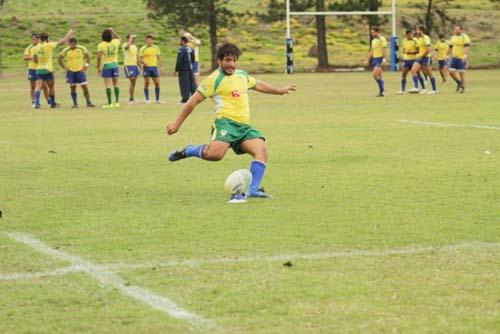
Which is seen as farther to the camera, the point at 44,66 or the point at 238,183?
the point at 44,66

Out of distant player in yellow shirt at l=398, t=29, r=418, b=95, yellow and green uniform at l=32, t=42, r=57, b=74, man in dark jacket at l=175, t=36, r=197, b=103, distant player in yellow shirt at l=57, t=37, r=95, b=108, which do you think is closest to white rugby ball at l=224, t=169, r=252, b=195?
distant player in yellow shirt at l=57, t=37, r=95, b=108

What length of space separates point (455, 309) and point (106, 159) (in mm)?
10561

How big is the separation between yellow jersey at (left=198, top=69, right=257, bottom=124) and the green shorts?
0.16ft

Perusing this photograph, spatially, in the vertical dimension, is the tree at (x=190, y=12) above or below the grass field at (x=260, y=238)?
below

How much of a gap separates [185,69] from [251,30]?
4542 cm

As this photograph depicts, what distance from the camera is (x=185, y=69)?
34.8m

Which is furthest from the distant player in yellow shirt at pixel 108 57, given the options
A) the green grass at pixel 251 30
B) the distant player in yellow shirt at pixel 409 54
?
the green grass at pixel 251 30

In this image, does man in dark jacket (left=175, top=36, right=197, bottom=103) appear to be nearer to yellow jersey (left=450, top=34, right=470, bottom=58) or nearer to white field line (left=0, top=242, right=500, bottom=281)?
yellow jersey (left=450, top=34, right=470, bottom=58)

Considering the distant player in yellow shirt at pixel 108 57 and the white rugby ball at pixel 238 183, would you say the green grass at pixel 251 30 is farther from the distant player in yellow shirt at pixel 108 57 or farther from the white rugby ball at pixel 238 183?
the white rugby ball at pixel 238 183

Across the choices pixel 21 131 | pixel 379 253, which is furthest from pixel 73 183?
pixel 21 131

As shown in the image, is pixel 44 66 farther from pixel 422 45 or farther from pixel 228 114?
pixel 228 114

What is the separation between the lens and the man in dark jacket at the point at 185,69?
1361 inches

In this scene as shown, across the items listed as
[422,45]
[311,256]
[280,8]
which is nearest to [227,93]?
[311,256]

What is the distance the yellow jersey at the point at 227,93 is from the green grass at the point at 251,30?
5481cm
